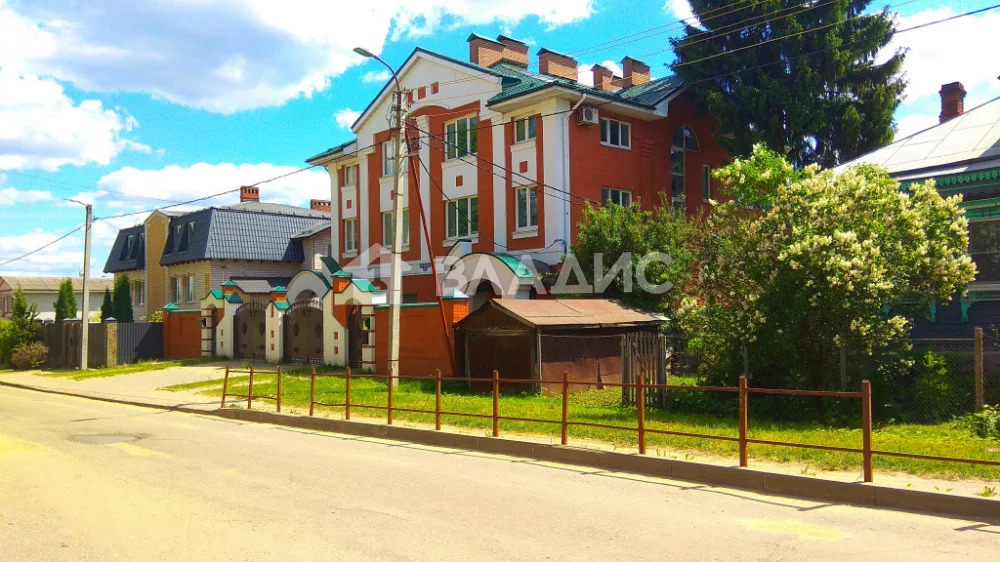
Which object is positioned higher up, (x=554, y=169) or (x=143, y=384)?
(x=554, y=169)

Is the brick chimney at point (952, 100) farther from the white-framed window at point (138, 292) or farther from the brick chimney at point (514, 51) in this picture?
the white-framed window at point (138, 292)

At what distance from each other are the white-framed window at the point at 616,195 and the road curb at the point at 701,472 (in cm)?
1517

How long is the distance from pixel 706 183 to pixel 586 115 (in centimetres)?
861

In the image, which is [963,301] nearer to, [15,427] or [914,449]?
[914,449]

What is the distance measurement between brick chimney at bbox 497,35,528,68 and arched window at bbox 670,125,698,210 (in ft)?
22.5

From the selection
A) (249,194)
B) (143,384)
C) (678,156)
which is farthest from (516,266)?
(249,194)

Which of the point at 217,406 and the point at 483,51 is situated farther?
the point at 483,51

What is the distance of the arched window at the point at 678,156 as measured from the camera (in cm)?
2988

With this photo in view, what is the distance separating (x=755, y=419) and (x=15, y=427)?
44.8 ft

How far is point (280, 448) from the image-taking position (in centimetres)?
1190

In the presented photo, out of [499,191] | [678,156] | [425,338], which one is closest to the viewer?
[425,338]

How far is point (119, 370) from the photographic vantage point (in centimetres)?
2977

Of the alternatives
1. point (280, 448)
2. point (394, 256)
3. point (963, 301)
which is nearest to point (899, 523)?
point (280, 448)

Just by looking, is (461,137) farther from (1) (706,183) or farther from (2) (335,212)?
(1) (706,183)
